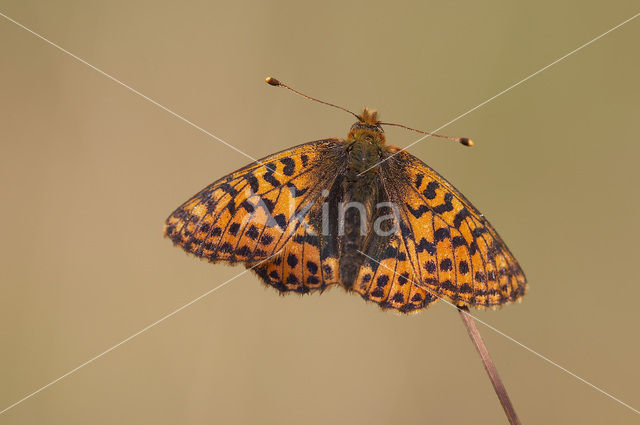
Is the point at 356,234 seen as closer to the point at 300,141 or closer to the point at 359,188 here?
the point at 359,188

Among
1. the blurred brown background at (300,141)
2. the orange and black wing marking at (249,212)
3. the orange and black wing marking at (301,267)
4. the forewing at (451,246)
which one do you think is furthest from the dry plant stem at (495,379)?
the blurred brown background at (300,141)

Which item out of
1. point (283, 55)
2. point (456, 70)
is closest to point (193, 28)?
point (283, 55)

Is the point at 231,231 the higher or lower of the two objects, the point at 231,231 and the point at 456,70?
the lower

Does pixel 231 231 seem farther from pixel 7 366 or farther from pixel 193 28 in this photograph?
pixel 193 28

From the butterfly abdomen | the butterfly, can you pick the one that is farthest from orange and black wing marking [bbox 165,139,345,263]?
the butterfly abdomen

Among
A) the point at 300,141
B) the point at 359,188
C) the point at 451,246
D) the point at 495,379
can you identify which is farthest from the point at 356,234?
the point at 300,141

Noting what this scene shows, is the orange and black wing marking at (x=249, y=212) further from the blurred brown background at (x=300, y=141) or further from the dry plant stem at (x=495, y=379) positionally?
the blurred brown background at (x=300, y=141)
